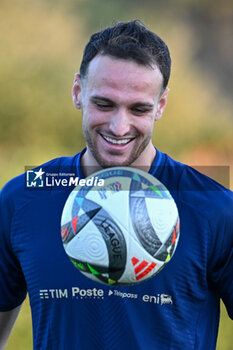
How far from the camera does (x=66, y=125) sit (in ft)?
37.0

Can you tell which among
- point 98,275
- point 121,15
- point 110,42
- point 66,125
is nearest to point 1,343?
point 98,275

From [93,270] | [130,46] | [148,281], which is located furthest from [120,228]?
[130,46]

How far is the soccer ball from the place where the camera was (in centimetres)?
215

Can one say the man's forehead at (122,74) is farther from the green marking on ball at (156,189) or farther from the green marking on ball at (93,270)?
the green marking on ball at (93,270)

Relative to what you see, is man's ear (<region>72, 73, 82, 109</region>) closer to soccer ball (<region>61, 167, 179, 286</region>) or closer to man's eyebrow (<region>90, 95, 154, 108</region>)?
man's eyebrow (<region>90, 95, 154, 108</region>)

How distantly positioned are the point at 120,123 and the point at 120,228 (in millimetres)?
596

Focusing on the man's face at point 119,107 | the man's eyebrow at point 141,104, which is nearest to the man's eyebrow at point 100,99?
the man's face at point 119,107

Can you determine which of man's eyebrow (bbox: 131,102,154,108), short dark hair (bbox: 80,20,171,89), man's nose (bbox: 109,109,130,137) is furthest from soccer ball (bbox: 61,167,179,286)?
short dark hair (bbox: 80,20,171,89)

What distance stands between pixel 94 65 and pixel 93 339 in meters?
1.37

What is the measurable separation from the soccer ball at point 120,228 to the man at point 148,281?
0.32 m

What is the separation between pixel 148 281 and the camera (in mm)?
2531

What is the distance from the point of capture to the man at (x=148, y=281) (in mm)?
2531

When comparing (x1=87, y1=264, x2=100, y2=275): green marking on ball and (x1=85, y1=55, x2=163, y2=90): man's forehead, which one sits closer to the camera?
(x1=87, y1=264, x2=100, y2=275): green marking on ball

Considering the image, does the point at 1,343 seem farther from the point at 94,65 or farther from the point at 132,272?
the point at 94,65
